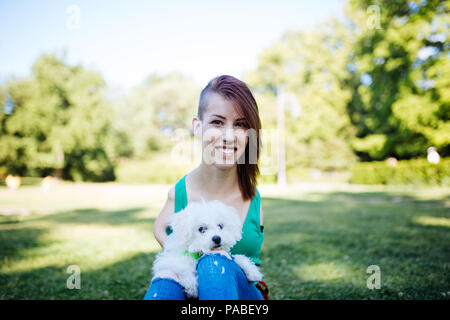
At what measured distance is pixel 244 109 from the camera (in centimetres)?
199

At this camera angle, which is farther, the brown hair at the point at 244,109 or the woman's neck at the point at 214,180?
the woman's neck at the point at 214,180

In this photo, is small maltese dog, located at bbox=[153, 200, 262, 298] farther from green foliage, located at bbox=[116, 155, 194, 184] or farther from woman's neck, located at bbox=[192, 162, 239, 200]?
green foliage, located at bbox=[116, 155, 194, 184]

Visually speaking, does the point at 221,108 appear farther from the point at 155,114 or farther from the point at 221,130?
the point at 155,114

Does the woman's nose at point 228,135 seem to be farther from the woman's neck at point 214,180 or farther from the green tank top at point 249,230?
the green tank top at point 249,230

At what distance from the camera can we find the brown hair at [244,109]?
1975mm

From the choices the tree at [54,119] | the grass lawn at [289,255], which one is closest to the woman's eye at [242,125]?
the grass lawn at [289,255]

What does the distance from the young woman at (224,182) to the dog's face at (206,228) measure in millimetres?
104

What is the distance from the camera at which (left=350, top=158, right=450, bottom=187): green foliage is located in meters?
19.1

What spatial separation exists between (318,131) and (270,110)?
6589mm

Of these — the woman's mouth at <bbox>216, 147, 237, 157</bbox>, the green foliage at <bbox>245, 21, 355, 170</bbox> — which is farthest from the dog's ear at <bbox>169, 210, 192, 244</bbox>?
the green foliage at <bbox>245, 21, 355, 170</bbox>

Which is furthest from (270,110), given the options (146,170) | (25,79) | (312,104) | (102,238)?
(102,238)

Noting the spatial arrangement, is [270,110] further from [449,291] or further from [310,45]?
[449,291]

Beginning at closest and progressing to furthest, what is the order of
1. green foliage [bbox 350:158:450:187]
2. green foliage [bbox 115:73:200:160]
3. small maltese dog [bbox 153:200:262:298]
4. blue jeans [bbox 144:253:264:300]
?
blue jeans [bbox 144:253:264:300]
small maltese dog [bbox 153:200:262:298]
green foliage [bbox 350:158:450:187]
green foliage [bbox 115:73:200:160]

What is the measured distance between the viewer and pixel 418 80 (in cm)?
1878
